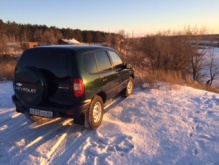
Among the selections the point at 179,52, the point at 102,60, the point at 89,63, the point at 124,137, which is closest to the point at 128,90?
the point at 102,60

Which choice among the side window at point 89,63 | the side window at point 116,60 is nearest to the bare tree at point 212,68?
the side window at point 116,60

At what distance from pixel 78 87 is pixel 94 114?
937 mm

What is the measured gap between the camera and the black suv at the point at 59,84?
4543mm

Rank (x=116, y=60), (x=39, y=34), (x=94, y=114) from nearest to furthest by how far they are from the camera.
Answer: (x=94, y=114) < (x=116, y=60) < (x=39, y=34)

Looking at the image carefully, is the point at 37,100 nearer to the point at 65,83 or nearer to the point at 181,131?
the point at 65,83

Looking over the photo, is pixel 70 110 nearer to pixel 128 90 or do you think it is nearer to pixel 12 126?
pixel 12 126

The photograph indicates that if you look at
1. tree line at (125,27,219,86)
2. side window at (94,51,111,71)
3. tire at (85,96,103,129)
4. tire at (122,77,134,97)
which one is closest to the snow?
tire at (85,96,103,129)

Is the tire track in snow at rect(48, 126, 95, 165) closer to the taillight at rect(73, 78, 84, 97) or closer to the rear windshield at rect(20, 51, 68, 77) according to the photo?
the taillight at rect(73, 78, 84, 97)

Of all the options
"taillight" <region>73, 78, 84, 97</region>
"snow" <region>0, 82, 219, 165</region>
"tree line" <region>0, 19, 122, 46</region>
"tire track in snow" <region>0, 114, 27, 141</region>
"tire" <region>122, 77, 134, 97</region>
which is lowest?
"snow" <region>0, 82, 219, 165</region>

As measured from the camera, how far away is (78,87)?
4.51 meters

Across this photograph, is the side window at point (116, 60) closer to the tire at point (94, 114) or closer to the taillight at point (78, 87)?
the tire at point (94, 114)

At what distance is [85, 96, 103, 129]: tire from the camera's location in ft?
16.0

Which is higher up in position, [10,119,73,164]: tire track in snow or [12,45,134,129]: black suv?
[12,45,134,129]: black suv

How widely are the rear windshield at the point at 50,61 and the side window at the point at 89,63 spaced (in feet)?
1.48
